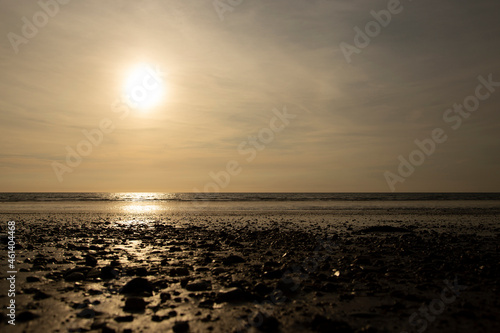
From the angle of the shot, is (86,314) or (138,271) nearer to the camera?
(86,314)

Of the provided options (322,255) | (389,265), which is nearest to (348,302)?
(389,265)

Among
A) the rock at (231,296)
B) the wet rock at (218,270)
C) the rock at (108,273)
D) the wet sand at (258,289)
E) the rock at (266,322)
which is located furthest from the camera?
the wet rock at (218,270)

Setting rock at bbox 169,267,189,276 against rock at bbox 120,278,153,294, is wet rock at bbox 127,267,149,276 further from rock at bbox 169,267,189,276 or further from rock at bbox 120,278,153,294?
rock at bbox 120,278,153,294

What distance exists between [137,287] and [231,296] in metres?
2.68

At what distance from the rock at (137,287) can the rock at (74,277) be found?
2138 millimetres

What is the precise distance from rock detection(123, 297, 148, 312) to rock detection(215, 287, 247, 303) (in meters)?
1.74

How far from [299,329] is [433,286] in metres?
5.02

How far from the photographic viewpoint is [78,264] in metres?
12.2

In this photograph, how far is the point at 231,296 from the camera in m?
8.25

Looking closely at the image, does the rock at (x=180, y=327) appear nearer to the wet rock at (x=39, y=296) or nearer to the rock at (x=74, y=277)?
the wet rock at (x=39, y=296)

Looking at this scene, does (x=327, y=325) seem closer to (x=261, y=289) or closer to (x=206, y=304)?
(x=261, y=289)

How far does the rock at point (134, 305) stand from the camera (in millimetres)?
7562

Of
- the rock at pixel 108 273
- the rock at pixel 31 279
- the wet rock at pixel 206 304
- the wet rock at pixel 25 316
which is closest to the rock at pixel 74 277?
the rock at pixel 108 273

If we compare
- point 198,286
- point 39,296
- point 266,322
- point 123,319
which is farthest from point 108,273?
point 266,322
